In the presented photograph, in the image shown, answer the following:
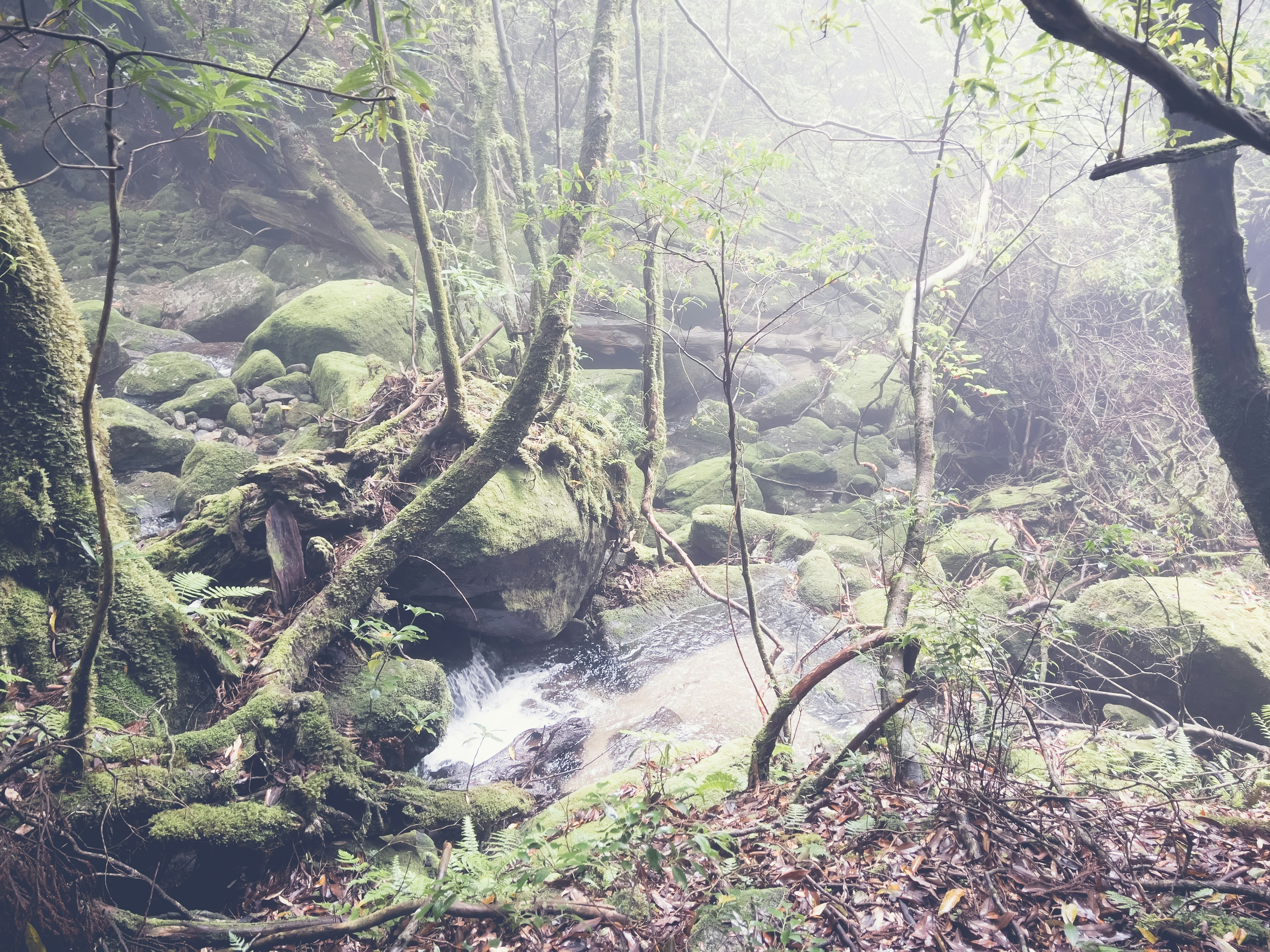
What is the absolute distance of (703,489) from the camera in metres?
11.6

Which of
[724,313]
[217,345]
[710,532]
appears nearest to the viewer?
[724,313]

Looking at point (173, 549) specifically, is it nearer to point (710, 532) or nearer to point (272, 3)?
point (710, 532)

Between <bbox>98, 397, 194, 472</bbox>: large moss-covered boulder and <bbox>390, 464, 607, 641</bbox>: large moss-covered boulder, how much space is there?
449 centimetres

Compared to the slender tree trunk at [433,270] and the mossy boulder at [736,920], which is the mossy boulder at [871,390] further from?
the mossy boulder at [736,920]

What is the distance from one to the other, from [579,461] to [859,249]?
4.26m

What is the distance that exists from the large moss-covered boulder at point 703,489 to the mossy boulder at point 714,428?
141 centimetres

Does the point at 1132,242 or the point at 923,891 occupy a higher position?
the point at 1132,242

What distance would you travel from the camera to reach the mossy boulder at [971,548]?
28.5 ft

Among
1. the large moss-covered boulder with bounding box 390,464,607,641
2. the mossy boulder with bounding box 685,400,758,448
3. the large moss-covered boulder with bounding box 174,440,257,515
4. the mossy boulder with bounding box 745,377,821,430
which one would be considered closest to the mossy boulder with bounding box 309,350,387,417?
the large moss-covered boulder with bounding box 174,440,257,515

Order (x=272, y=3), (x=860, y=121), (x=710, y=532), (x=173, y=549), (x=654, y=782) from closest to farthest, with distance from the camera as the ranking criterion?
(x=654, y=782) → (x=173, y=549) → (x=710, y=532) → (x=272, y=3) → (x=860, y=121)

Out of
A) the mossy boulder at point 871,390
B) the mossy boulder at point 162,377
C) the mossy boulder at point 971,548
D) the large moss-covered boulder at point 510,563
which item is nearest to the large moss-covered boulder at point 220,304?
the mossy boulder at point 162,377

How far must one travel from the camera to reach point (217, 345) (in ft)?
38.6

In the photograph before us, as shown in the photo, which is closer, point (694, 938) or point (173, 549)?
point (694, 938)

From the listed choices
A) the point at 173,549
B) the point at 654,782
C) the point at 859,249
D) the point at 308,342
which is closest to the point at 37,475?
the point at 173,549
